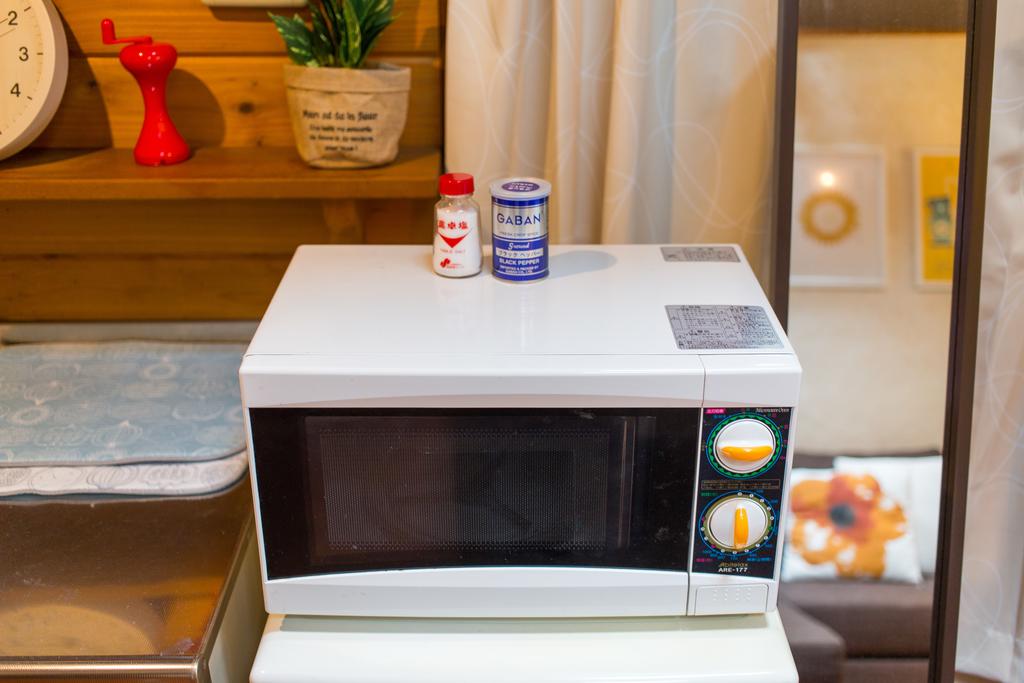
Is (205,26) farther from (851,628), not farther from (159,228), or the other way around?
(851,628)

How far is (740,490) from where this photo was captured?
3.27 feet

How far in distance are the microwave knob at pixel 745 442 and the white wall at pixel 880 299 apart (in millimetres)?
327

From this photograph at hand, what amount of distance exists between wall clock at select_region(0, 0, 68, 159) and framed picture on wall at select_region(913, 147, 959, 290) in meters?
1.07

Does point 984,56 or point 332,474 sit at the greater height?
point 984,56

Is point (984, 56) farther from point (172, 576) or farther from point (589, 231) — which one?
point (172, 576)

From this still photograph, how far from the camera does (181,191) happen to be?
133 cm

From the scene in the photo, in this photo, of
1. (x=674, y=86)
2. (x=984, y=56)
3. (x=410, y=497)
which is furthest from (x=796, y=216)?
(x=410, y=497)

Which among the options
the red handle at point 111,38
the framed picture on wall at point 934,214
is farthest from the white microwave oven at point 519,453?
the red handle at point 111,38

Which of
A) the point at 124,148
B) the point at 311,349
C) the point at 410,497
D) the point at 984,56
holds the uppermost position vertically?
the point at 984,56

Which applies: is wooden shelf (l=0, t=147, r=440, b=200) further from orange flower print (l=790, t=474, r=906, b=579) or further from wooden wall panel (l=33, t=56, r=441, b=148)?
orange flower print (l=790, t=474, r=906, b=579)

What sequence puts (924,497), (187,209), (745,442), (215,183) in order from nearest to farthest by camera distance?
(745,442) < (924,497) < (215,183) < (187,209)

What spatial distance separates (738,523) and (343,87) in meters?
0.69

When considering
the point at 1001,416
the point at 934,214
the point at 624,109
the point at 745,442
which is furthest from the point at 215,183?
the point at 1001,416

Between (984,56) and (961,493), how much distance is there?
0.44 metres
